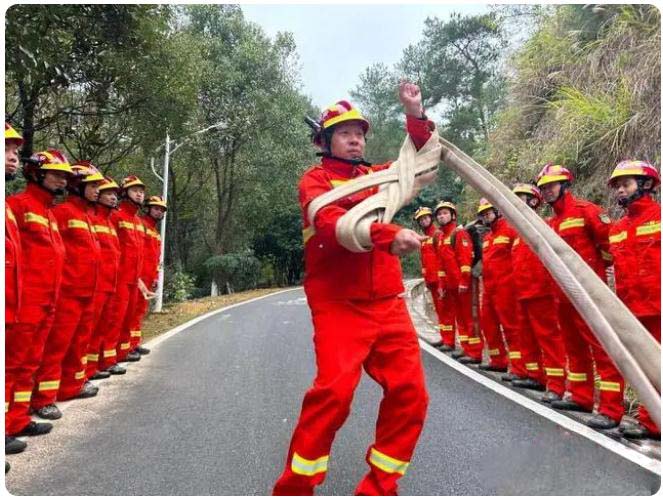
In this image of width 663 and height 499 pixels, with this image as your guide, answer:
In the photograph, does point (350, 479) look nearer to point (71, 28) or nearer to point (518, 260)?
Result: point (518, 260)

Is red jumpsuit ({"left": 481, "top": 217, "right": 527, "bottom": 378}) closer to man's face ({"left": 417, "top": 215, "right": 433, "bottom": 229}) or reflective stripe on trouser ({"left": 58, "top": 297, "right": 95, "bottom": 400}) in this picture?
man's face ({"left": 417, "top": 215, "right": 433, "bottom": 229})

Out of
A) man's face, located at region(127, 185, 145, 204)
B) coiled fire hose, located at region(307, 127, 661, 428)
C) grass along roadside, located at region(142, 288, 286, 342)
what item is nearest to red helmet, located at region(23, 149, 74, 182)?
man's face, located at region(127, 185, 145, 204)

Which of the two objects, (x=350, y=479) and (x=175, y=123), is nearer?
(x=350, y=479)

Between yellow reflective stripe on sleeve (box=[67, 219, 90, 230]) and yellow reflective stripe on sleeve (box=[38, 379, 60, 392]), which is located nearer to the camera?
yellow reflective stripe on sleeve (box=[38, 379, 60, 392])

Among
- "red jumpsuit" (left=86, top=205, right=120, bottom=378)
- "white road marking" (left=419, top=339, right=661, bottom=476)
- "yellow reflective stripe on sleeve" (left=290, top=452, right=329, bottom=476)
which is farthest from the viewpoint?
"red jumpsuit" (left=86, top=205, right=120, bottom=378)

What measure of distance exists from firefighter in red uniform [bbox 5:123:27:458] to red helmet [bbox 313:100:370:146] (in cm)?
237

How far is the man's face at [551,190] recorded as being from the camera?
538cm

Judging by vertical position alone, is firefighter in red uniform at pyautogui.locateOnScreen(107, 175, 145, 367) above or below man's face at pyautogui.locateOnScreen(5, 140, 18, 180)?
below

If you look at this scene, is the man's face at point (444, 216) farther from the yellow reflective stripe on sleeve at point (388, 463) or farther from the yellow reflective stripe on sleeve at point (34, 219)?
the yellow reflective stripe on sleeve at point (388, 463)

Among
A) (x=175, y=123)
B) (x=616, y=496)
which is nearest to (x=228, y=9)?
(x=175, y=123)

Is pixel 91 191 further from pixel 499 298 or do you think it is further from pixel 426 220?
pixel 426 220

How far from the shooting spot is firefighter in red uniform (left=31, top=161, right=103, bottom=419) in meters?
5.18

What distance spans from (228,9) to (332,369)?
29.4m

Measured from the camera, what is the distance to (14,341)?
4371mm
